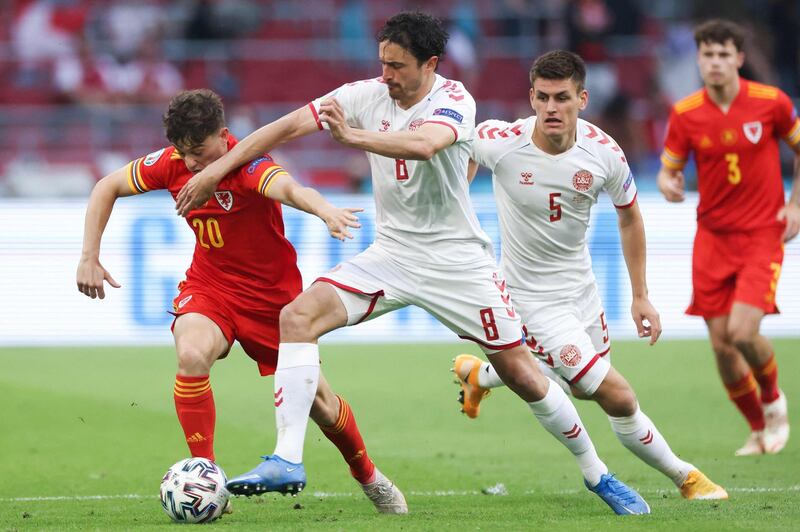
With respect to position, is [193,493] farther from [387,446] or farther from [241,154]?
[387,446]

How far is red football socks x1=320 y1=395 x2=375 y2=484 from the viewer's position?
6359 millimetres

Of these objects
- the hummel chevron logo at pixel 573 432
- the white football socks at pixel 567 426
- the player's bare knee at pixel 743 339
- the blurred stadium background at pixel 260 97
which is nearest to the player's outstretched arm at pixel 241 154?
the white football socks at pixel 567 426

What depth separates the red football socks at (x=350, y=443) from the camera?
20.9 feet

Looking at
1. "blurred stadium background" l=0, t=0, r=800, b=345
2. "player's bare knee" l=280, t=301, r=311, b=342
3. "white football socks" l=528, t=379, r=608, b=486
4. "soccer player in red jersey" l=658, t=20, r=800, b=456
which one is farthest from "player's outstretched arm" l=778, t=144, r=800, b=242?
"blurred stadium background" l=0, t=0, r=800, b=345

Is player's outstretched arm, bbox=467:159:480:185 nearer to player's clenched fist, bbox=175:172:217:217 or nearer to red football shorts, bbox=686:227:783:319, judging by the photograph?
player's clenched fist, bbox=175:172:217:217

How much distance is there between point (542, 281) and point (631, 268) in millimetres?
471

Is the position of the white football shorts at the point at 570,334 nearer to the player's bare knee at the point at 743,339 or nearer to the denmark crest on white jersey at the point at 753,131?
the player's bare knee at the point at 743,339

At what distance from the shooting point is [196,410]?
6.02 metres

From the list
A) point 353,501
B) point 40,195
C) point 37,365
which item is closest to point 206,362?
point 353,501

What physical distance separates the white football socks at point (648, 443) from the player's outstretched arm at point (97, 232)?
265cm

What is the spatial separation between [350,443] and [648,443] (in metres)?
1.54

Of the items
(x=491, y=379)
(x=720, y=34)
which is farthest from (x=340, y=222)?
(x=720, y=34)

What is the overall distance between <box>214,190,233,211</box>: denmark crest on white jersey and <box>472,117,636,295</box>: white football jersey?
1337 mm

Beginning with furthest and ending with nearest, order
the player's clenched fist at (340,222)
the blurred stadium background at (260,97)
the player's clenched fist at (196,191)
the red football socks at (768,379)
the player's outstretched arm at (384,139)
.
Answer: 1. the blurred stadium background at (260,97)
2. the red football socks at (768,379)
3. the player's clenched fist at (196,191)
4. the player's outstretched arm at (384,139)
5. the player's clenched fist at (340,222)
